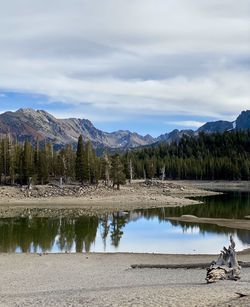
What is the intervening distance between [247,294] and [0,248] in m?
27.5

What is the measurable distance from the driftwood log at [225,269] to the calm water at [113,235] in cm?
1550

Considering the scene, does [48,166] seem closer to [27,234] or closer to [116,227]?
[116,227]

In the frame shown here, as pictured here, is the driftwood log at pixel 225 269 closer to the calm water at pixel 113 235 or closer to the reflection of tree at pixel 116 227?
the calm water at pixel 113 235

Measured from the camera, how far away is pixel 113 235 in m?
51.7

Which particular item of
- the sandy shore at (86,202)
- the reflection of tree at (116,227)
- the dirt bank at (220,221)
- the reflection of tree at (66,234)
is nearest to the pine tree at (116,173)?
the sandy shore at (86,202)

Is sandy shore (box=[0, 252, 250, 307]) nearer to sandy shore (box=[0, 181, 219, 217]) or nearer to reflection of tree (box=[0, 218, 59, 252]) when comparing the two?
reflection of tree (box=[0, 218, 59, 252])

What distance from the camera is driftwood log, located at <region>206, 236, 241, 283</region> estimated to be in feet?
80.9

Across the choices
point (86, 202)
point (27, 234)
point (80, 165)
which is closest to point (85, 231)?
point (27, 234)

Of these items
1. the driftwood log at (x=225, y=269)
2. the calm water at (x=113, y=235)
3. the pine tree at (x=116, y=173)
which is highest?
the pine tree at (x=116, y=173)

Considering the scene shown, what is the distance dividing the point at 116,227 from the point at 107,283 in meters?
31.7

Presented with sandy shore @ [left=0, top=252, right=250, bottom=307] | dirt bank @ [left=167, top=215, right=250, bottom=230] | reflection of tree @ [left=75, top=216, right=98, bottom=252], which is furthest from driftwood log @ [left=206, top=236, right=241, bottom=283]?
dirt bank @ [left=167, top=215, right=250, bottom=230]

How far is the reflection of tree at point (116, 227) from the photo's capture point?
48281 millimetres

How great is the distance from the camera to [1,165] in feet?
364

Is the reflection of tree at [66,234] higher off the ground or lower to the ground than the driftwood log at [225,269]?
lower
